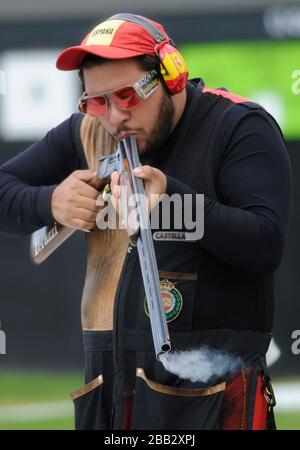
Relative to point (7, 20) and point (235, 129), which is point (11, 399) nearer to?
point (7, 20)

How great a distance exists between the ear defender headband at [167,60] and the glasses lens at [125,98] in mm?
86

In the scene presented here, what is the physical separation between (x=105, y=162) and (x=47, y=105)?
3341 millimetres

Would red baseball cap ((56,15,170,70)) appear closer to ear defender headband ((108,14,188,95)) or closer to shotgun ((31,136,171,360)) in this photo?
ear defender headband ((108,14,188,95))

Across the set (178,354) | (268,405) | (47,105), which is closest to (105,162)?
(178,354)

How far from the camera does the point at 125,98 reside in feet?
7.86

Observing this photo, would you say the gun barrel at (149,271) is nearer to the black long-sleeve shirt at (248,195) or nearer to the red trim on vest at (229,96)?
the black long-sleeve shirt at (248,195)

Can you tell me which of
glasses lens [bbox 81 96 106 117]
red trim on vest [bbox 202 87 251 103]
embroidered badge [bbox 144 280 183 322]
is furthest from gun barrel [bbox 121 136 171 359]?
red trim on vest [bbox 202 87 251 103]

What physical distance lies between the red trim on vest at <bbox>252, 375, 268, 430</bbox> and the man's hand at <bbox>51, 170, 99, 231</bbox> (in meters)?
0.56

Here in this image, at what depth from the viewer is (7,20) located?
5.87m

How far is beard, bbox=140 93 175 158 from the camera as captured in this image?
7.99ft

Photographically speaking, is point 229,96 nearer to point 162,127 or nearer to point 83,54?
point 162,127

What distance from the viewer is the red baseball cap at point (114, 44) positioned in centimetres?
236

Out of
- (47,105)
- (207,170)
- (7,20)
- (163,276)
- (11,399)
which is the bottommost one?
(11,399)

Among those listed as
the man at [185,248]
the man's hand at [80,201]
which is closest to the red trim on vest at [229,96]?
the man at [185,248]
